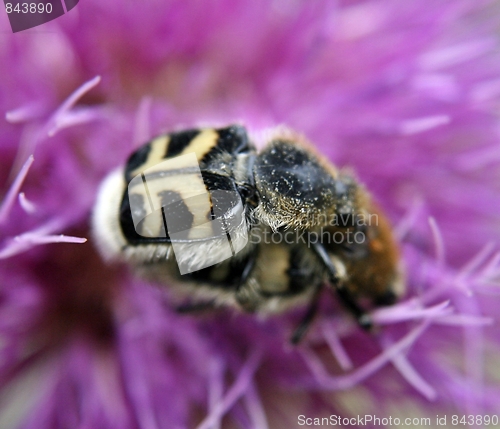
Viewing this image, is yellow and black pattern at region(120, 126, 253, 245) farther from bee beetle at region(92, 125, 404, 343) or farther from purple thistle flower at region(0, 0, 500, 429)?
purple thistle flower at region(0, 0, 500, 429)

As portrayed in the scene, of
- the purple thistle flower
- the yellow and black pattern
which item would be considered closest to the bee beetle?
the yellow and black pattern

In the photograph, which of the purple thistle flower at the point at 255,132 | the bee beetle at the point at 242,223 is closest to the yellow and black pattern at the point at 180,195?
the bee beetle at the point at 242,223

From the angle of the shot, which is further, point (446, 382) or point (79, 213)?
point (446, 382)

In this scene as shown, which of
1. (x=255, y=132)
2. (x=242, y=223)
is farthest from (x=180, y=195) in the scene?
(x=255, y=132)

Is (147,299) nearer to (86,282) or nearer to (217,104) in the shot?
(86,282)

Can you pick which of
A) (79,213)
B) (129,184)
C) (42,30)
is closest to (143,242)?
(129,184)

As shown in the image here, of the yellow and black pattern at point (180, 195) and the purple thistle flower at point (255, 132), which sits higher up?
the yellow and black pattern at point (180, 195)

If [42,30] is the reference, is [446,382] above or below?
below

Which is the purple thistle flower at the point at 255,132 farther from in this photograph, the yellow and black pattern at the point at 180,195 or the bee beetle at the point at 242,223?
the yellow and black pattern at the point at 180,195
